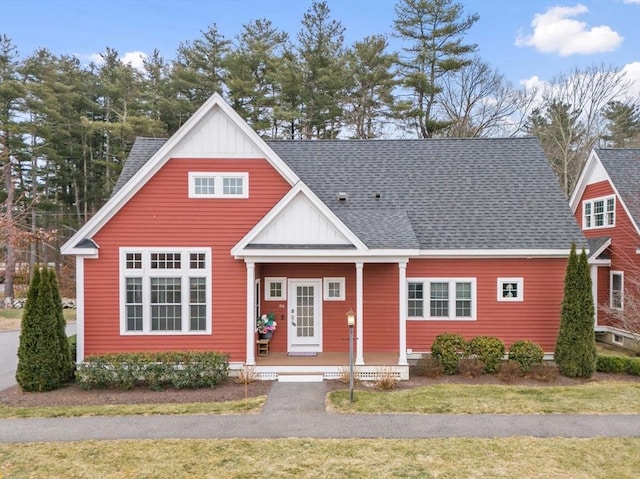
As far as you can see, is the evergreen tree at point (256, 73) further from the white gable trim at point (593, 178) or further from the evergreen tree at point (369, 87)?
the white gable trim at point (593, 178)

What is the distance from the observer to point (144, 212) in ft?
39.1

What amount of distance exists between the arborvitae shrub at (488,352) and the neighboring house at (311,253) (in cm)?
88

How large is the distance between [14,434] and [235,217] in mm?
6991

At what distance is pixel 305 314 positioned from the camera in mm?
13438

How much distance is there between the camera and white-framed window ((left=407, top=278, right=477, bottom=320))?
1315 centimetres

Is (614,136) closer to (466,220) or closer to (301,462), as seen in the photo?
(466,220)

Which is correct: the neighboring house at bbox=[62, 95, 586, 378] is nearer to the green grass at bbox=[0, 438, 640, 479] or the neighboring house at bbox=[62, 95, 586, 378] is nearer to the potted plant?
the potted plant

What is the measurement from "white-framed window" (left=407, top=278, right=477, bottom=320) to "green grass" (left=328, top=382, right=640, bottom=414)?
9.12 ft

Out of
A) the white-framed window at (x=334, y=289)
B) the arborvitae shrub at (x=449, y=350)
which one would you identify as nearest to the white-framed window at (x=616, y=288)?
the arborvitae shrub at (x=449, y=350)

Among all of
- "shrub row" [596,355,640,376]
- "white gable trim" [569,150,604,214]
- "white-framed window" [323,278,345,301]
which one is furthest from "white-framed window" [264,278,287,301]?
"white gable trim" [569,150,604,214]

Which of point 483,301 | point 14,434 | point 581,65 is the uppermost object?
point 581,65

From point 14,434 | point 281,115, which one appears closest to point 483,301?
point 14,434

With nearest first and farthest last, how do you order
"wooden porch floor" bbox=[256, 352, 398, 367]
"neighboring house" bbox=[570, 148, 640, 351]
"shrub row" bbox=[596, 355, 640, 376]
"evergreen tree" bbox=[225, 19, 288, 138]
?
"wooden porch floor" bbox=[256, 352, 398, 367], "shrub row" bbox=[596, 355, 640, 376], "neighboring house" bbox=[570, 148, 640, 351], "evergreen tree" bbox=[225, 19, 288, 138]

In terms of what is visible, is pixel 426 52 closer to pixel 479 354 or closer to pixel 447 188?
pixel 447 188
